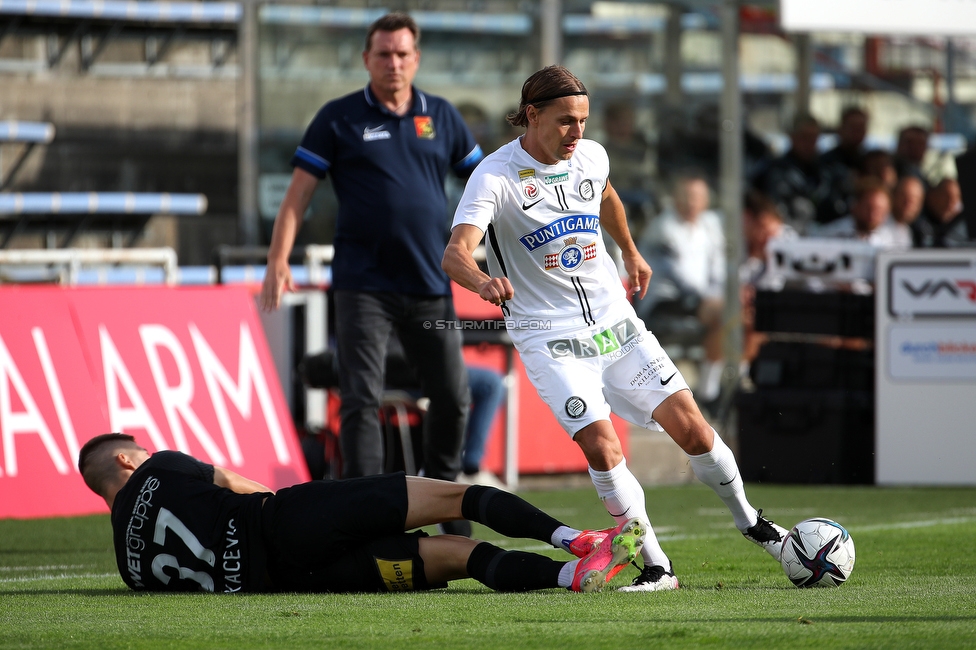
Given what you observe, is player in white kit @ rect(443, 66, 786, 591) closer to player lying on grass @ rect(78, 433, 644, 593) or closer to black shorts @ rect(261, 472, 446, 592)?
player lying on grass @ rect(78, 433, 644, 593)

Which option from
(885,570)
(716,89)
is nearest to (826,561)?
(885,570)

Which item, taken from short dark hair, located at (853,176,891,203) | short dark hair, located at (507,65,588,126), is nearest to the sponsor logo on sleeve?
short dark hair, located at (507,65,588,126)

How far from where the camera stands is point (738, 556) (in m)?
6.24

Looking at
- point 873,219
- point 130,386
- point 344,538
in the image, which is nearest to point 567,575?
point 344,538

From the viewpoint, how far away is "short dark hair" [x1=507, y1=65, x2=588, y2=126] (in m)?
5.29

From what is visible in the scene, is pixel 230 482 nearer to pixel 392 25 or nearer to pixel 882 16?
pixel 392 25

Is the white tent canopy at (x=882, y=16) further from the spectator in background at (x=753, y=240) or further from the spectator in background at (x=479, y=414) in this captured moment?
the spectator in background at (x=479, y=414)

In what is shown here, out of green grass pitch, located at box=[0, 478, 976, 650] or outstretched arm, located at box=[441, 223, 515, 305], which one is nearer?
green grass pitch, located at box=[0, 478, 976, 650]

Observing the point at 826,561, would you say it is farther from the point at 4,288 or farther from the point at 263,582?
the point at 4,288

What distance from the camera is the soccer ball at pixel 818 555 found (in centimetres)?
507

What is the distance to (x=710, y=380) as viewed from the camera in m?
13.3

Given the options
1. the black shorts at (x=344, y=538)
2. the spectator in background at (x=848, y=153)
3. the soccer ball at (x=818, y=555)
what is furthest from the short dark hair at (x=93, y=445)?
the spectator in background at (x=848, y=153)

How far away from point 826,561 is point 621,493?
29.3 inches

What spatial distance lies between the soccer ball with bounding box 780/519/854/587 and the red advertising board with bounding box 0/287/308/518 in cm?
431
